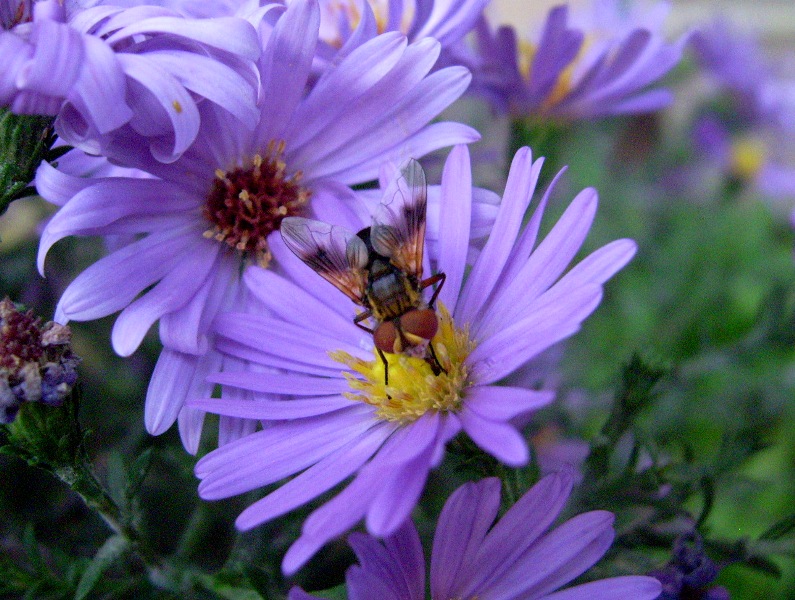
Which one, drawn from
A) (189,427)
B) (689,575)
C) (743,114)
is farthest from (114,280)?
(743,114)

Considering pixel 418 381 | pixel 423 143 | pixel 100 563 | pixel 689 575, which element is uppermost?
pixel 423 143

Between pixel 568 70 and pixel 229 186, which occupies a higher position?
pixel 568 70

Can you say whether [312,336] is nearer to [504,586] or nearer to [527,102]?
[504,586]

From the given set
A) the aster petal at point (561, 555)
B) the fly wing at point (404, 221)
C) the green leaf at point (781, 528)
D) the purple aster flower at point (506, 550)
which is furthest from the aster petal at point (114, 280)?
the green leaf at point (781, 528)

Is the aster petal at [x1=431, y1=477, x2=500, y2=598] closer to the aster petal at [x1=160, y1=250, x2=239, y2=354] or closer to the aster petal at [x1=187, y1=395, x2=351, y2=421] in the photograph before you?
the aster petal at [x1=187, y1=395, x2=351, y2=421]

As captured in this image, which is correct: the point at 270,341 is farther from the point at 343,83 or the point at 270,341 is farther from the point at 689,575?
the point at 689,575

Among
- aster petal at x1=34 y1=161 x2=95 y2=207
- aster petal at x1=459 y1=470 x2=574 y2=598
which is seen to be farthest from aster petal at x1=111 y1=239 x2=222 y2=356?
aster petal at x1=459 y1=470 x2=574 y2=598

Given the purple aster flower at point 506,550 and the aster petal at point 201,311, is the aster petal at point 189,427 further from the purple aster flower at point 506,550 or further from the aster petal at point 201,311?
the purple aster flower at point 506,550
